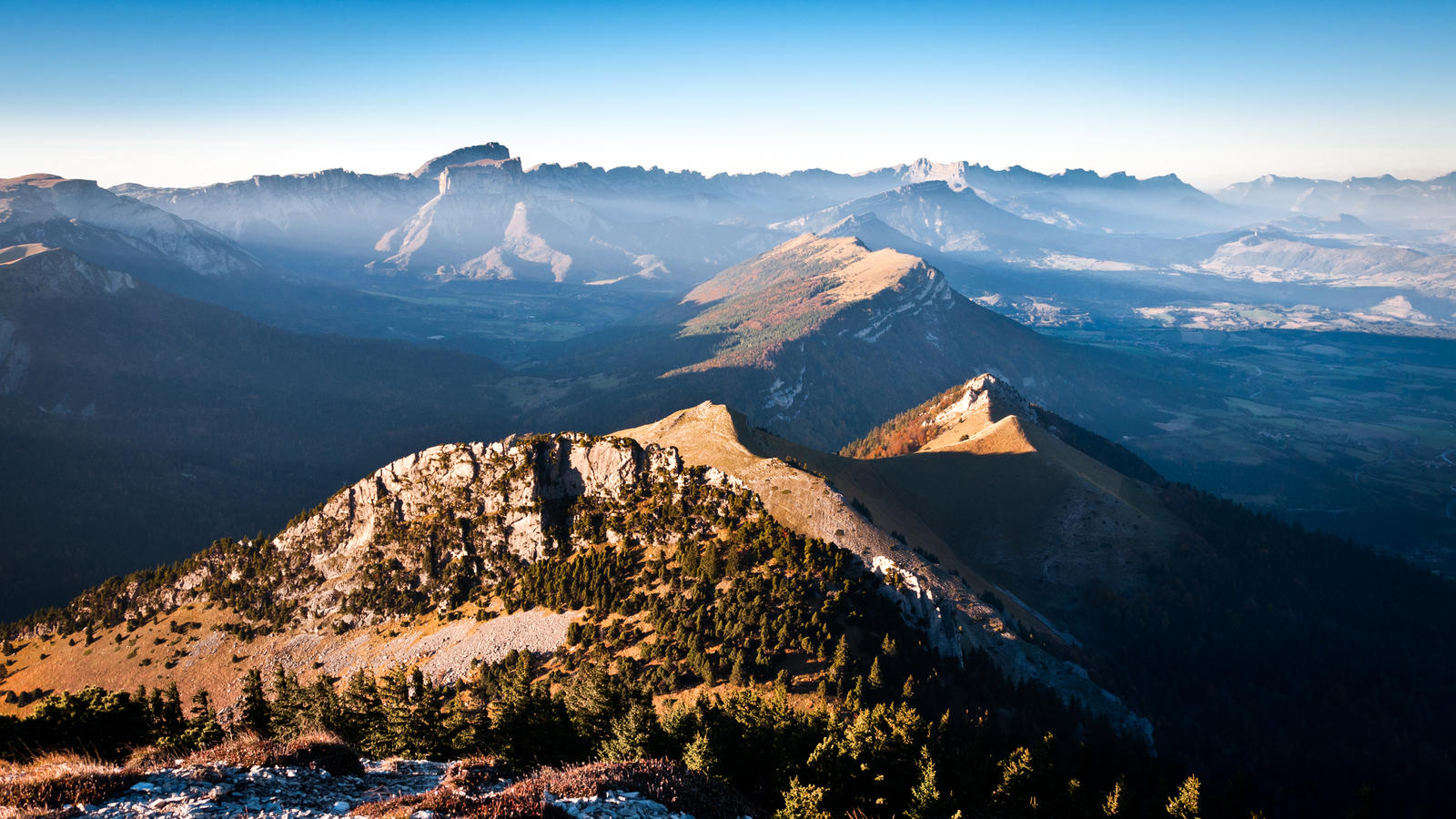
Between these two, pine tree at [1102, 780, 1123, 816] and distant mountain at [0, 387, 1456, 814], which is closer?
pine tree at [1102, 780, 1123, 816]

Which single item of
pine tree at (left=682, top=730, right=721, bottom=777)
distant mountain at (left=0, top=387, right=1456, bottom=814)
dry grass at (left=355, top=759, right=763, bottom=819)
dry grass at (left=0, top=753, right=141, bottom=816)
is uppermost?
dry grass at (left=0, top=753, right=141, bottom=816)

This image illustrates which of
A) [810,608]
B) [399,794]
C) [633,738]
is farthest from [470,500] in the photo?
[399,794]

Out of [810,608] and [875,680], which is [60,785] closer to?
[875,680]

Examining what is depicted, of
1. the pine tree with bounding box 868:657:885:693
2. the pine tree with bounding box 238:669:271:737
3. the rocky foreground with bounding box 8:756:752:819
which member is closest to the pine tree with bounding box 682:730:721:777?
the rocky foreground with bounding box 8:756:752:819

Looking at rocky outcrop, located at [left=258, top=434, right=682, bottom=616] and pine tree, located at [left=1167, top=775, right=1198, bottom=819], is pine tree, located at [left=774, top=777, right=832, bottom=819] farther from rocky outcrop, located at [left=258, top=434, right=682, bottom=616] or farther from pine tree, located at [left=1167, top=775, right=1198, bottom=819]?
rocky outcrop, located at [left=258, top=434, right=682, bottom=616]

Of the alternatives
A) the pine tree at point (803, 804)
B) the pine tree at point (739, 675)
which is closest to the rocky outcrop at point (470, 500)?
the pine tree at point (739, 675)

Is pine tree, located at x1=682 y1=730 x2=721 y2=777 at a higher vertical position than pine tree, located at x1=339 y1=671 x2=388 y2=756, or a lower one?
higher

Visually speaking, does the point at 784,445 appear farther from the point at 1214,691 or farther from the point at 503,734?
the point at 1214,691
